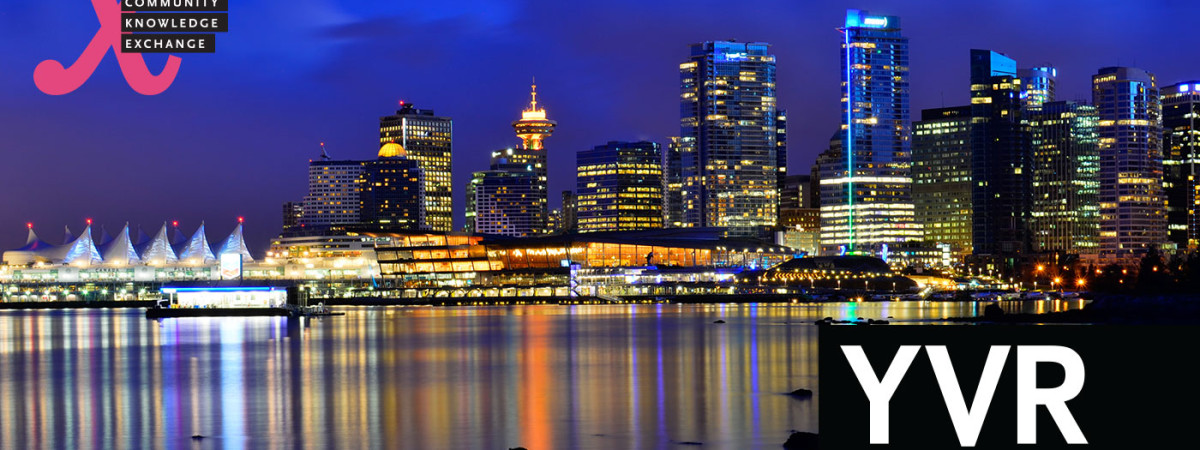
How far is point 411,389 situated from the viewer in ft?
186

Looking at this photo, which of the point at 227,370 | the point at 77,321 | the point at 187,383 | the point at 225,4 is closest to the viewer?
the point at 225,4

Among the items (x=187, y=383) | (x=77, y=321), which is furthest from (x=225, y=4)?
(x=77, y=321)

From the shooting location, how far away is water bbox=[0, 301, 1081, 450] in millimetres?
41688

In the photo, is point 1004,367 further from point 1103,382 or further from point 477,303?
point 477,303

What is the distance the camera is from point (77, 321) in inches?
5497

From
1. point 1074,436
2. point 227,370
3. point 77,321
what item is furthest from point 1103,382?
point 77,321

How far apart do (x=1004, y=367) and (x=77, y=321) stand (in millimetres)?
135816

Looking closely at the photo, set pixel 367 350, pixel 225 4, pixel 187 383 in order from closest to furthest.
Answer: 1. pixel 225 4
2. pixel 187 383
3. pixel 367 350

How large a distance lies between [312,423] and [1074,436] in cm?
3252

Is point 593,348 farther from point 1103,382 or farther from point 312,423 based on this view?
point 1103,382

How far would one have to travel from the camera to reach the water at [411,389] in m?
41.7

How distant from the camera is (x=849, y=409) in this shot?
56.7ft

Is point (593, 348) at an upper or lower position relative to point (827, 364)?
lower

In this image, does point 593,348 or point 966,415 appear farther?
point 593,348
